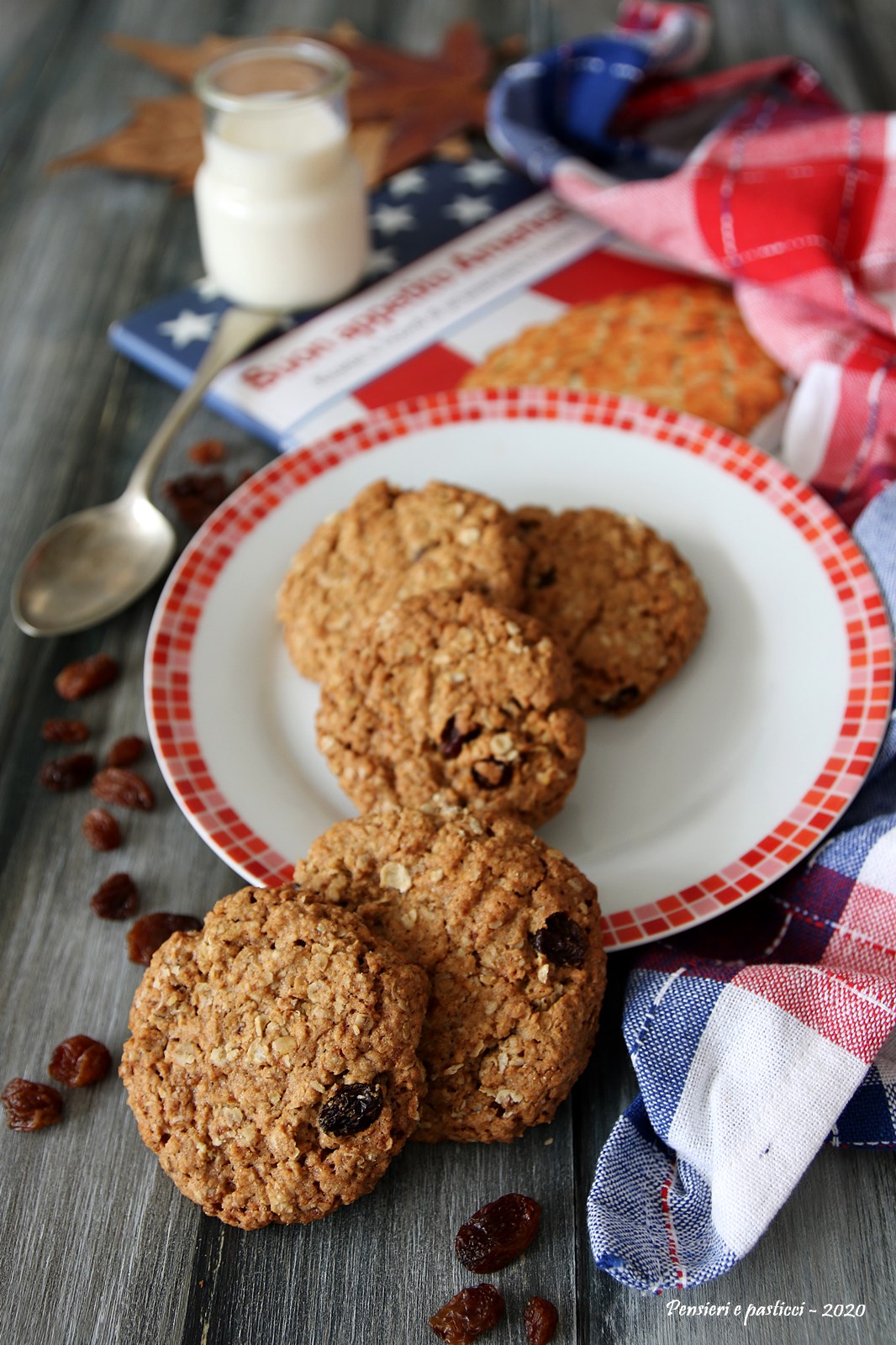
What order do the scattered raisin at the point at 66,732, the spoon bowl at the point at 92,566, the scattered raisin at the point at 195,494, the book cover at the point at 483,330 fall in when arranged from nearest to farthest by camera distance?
1. the scattered raisin at the point at 66,732
2. the spoon bowl at the point at 92,566
3. the scattered raisin at the point at 195,494
4. the book cover at the point at 483,330

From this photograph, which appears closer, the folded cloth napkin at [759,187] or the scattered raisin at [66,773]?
the scattered raisin at [66,773]

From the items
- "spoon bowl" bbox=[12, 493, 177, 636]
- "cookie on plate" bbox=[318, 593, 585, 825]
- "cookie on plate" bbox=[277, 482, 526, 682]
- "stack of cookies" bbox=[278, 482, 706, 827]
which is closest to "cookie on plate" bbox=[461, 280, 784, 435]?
"stack of cookies" bbox=[278, 482, 706, 827]

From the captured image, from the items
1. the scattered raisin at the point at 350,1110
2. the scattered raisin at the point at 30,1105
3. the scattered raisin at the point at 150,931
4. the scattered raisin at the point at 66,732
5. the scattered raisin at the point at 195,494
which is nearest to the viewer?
the scattered raisin at the point at 350,1110

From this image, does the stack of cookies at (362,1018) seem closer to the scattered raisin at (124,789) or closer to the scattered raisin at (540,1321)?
the scattered raisin at (540,1321)

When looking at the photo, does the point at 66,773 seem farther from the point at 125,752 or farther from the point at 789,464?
the point at 789,464

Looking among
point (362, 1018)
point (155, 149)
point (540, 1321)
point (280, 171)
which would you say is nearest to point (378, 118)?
point (155, 149)

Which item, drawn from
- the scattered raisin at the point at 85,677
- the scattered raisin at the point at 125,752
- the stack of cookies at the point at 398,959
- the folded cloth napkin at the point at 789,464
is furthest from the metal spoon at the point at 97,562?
the folded cloth napkin at the point at 789,464
